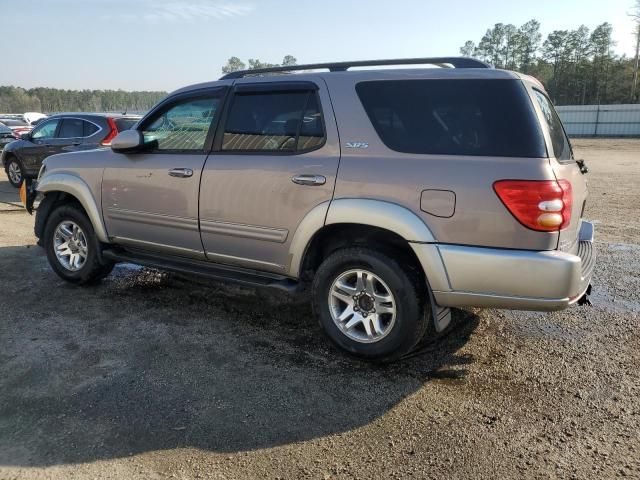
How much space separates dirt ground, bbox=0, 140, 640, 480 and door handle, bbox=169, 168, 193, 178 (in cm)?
123

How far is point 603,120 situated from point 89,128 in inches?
2062

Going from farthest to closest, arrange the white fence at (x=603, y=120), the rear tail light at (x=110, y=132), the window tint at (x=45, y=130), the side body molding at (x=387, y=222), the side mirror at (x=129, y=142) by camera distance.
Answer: the white fence at (x=603, y=120) < the window tint at (x=45, y=130) < the rear tail light at (x=110, y=132) < the side mirror at (x=129, y=142) < the side body molding at (x=387, y=222)

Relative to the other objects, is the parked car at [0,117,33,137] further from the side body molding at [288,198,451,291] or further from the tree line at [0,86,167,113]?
the tree line at [0,86,167,113]

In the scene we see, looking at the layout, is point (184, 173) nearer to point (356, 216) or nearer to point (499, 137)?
point (356, 216)

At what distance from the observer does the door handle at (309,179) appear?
3.58 m

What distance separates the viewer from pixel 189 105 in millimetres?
4492

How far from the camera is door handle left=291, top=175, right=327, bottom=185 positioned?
3.58m

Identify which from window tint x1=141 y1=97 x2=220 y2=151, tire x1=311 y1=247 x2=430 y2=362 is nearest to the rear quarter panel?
tire x1=311 y1=247 x2=430 y2=362

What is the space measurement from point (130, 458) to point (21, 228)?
6.79 meters

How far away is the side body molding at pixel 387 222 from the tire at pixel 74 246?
2.54m

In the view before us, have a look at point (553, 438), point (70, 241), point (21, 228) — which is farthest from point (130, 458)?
point (21, 228)

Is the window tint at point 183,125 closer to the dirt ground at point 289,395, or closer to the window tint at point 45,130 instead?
the dirt ground at point 289,395

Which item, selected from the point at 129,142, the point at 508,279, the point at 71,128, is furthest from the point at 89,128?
the point at 508,279

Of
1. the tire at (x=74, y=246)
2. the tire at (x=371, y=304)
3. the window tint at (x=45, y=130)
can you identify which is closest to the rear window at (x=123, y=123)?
the window tint at (x=45, y=130)
